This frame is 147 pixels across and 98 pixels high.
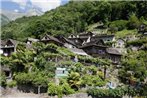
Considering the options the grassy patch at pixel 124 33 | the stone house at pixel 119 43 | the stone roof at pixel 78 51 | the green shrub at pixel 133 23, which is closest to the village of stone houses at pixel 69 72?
the stone roof at pixel 78 51

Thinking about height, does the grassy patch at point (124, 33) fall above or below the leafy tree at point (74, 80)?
above

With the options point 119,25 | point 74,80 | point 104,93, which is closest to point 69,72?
point 74,80

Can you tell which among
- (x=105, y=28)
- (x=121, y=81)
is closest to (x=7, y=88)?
(x=121, y=81)

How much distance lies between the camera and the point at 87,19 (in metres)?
80.0

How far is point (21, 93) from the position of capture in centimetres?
3638

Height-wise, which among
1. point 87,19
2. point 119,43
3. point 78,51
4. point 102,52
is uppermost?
point 87,19

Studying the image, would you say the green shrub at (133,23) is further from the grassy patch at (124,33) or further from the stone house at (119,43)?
the stone house at (119,43)

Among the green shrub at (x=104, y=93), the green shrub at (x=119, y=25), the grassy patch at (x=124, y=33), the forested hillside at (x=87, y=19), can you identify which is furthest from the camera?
the forested hillside at (x=87, y=19)

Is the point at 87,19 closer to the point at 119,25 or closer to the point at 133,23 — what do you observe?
the point at 119,25

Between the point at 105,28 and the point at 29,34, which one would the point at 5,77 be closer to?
the point at 29,34

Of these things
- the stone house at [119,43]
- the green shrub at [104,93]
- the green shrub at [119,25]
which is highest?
the green shrub at [119,25]

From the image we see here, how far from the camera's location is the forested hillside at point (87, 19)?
67.1m

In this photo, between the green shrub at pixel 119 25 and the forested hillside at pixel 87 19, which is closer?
the green shrub at pixel 119 25

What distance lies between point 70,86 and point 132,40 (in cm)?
2335
